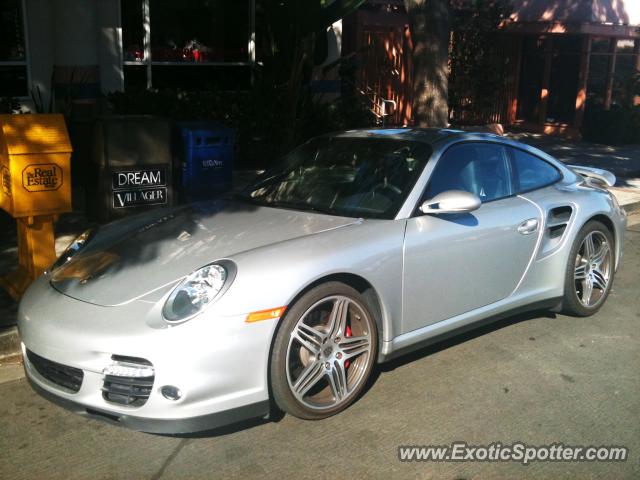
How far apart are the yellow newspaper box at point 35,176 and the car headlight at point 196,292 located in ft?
7.12

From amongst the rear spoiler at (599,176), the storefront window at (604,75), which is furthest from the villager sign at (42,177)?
the storefront window at (604,75)

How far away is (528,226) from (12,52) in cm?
870

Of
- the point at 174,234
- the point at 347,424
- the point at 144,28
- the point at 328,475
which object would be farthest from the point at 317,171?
the point at 144,28

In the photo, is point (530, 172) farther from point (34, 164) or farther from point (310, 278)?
point (34, 164)

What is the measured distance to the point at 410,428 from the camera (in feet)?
13.6

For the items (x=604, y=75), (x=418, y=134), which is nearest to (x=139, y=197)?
(x=418, y=134)

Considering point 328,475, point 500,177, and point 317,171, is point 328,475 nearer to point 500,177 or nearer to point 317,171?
point 317,171

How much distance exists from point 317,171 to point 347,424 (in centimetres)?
185

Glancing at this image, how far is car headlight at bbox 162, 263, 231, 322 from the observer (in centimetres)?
377

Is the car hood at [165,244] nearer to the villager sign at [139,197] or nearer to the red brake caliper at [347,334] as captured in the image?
the red brake caliper at [347,334]

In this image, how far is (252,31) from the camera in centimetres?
1321

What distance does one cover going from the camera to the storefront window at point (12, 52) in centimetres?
1101

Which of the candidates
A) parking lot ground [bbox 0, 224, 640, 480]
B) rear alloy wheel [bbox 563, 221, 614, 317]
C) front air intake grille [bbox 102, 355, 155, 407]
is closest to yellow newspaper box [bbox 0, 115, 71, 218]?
parking lot ground [bbox 0, 224, 640, 480]

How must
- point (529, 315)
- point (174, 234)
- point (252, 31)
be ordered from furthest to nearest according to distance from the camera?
1. point (252, 31)
2. point (529, 315)
3. point (174, 234)
